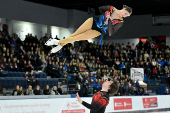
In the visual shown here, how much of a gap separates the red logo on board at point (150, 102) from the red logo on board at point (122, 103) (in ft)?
3.32

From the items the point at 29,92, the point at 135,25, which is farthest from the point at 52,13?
the point at 29,92

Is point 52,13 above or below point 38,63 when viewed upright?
above

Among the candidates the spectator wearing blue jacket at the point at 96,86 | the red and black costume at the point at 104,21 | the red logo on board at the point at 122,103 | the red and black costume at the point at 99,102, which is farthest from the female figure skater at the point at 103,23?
the spectator wearing blue jacket at the point at 96,86

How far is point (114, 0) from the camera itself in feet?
70.0

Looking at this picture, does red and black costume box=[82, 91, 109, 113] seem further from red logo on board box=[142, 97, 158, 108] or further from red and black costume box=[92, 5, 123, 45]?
red logo on board box=[142, 97, 158, 108]

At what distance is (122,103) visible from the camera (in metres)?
12.3

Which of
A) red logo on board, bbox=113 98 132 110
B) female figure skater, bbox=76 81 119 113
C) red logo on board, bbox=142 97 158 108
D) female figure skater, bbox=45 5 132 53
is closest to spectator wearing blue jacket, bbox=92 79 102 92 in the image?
red logo on board, bbox=142 97 158 108

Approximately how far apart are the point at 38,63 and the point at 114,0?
8.62m

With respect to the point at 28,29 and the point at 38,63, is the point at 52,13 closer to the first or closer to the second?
the point at 28,29

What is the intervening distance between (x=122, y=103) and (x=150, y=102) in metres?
1.97

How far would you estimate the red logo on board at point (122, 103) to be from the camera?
12016mm

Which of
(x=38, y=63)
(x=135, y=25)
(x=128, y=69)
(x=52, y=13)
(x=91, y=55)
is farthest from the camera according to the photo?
(x=135, y=25)

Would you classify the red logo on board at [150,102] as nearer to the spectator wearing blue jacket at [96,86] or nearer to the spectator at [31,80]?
the spectator wearing blue jacket at [96,86]

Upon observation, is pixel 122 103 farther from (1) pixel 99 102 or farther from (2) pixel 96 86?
(1) pixel 99 102
